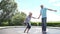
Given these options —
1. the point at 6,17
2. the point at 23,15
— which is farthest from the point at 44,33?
the point at 6,17

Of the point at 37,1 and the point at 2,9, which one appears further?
the point at 2,9

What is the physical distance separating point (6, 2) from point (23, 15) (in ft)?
13.3

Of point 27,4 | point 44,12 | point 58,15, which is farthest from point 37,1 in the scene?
point 44,12

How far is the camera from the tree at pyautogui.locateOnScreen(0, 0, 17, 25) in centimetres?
1668

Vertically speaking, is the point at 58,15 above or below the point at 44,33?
above

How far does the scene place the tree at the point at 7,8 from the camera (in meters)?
16.7

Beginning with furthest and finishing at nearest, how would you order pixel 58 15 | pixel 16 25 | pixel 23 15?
pixel 16 25, pixel 23 15, pixel 58 15

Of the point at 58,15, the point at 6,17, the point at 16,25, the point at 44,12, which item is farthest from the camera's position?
the point at 6,17

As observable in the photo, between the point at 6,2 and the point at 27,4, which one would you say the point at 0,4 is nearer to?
the point at 6,2

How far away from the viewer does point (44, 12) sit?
32.7 feet

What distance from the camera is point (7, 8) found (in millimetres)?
17375

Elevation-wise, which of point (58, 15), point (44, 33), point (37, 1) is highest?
point (37, 1)

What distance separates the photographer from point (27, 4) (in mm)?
12602

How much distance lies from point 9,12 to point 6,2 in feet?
2.75
